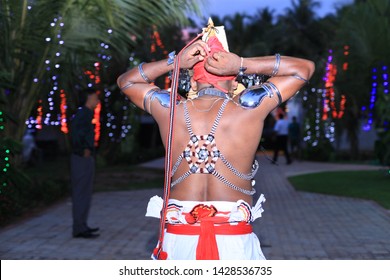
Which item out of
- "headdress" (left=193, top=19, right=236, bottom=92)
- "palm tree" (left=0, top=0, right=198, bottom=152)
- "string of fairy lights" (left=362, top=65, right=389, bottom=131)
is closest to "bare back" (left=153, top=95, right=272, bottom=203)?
"headdress" (left=193, top=19, right=236, bottom=92)

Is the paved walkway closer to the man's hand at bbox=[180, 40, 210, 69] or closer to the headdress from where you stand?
the headdress

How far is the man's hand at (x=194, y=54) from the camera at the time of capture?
3334mm

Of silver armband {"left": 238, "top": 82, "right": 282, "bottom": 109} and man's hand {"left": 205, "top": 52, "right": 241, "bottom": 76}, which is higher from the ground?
man's hand {"left": 205, "top": 52, "right": 241, "bottom": 76}

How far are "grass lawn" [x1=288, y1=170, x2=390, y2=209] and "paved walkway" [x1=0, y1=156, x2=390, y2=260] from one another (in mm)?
422

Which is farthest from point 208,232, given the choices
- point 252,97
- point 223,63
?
point 223,63

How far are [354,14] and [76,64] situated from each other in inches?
442

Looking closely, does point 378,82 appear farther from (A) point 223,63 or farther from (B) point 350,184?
(A) point 223,63

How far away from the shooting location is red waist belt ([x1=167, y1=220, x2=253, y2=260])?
10.5 feet

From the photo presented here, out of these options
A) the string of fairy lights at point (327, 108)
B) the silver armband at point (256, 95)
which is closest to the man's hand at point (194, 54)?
the silver armband at point (256, 95)

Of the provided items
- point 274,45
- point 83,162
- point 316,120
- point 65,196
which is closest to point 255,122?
point 83,162

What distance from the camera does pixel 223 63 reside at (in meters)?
3.28

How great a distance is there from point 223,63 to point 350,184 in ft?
40.7

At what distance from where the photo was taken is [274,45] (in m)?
45.2
